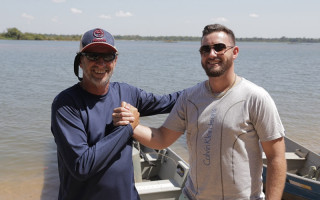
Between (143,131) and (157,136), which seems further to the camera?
(157,136)

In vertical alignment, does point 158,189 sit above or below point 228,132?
below

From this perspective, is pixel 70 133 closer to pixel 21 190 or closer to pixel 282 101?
pixel 21 190

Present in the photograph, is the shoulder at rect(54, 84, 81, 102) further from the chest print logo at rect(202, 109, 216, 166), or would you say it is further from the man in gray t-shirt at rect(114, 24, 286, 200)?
the chest print logo at rect(202, 109, 216, 166)

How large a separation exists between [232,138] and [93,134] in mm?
945

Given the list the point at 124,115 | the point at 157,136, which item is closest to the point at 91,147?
the point at 124,115

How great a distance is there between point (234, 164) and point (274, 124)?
15.1 inches

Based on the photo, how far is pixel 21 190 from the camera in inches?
311

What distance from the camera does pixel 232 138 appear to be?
2.35 m

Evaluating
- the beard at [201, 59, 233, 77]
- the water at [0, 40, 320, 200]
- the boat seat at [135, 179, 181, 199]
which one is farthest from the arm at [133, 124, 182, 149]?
the water at [0, 40, 320, 200]

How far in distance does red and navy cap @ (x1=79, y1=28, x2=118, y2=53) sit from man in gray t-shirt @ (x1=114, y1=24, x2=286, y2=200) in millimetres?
457

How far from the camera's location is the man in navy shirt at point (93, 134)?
2.21 m

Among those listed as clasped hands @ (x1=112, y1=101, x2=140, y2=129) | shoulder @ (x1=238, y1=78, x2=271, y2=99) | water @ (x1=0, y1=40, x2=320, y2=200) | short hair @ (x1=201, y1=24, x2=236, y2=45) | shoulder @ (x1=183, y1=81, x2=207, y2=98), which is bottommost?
water @ (x1=0, y1=40, x2=320, y2=200)

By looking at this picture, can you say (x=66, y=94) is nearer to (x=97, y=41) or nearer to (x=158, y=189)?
(x=97, y=41)

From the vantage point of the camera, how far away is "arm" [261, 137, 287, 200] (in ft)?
7.71
